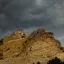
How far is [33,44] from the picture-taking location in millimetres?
75188

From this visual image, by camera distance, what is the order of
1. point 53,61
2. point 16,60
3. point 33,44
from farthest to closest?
point 33,44 → point 16,60 → point 53,61

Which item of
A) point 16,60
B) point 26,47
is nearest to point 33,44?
point 26,47

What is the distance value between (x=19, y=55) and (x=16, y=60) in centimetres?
389

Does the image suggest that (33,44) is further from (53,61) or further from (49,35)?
(53,61)

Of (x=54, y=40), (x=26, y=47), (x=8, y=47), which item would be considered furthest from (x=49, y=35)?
(x=8, y=47)

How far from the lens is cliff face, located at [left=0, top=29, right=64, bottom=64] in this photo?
70.9 m

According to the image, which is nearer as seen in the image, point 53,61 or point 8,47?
point 53,61

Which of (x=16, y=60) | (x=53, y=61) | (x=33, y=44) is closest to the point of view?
(x=53, y=61)

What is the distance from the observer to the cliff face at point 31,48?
233 ft

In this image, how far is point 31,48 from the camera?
74188mm

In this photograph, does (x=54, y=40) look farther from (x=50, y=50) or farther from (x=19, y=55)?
(x=19, y=55)

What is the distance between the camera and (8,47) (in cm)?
7956

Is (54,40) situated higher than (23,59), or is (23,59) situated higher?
(54,40)

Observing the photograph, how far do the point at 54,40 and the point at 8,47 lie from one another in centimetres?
1254
